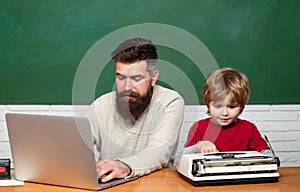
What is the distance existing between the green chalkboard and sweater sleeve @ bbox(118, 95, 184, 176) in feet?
1.89

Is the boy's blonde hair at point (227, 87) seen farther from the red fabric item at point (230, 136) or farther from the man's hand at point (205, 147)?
the man's hand at point (205, 147)

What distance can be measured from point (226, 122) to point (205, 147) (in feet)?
0.89

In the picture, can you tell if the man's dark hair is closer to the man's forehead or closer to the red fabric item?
the man's forehead

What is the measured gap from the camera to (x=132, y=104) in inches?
94.7

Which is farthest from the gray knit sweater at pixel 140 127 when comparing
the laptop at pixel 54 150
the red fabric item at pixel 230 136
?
the laptop at pixel 54 150

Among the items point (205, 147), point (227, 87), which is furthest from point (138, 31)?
point (205, 147)

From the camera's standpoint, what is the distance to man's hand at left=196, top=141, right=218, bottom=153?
85.0 inches

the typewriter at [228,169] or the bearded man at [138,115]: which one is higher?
the bearded man at [138,115]

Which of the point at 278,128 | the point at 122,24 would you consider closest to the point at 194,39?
the point at 122,24

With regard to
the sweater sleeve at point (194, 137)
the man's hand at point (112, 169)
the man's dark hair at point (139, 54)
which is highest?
the man's dark hair at point (139, 54)

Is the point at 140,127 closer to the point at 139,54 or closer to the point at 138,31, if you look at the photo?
the point at 139,54

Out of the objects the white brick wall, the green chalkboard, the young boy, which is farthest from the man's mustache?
the white brick wall

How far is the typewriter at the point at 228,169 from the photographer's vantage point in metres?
1.88

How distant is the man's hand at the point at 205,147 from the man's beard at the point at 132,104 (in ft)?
1.15
